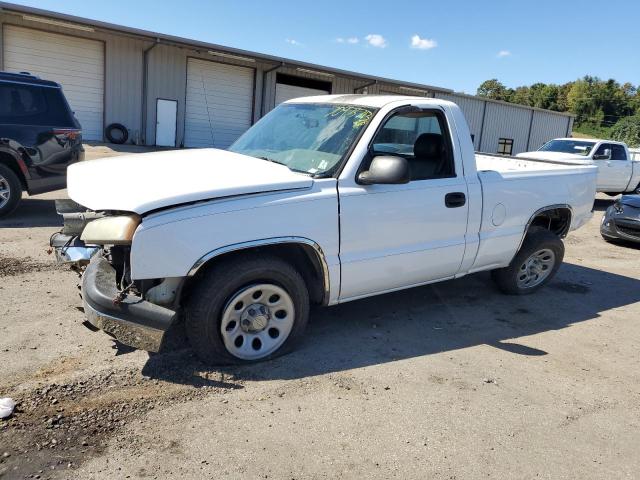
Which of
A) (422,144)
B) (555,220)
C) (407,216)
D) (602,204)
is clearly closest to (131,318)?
(407,216)

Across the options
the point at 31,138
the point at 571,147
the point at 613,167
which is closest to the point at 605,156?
the point at 613,167

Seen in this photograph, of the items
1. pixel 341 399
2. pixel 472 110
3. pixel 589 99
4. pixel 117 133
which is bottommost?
pixel 341 399

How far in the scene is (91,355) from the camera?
3852 mm

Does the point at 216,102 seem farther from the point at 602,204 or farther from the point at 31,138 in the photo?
the point at 31,138

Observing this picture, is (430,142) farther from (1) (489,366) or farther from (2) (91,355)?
(2) (91,355)

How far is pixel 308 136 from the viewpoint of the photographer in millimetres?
4402

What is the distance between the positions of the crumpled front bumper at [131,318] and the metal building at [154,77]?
16413 mm

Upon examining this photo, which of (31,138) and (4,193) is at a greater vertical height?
(31,138)

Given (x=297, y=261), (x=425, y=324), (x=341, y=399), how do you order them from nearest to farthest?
(x=341, y=399), (x=297, y=261), (x=425, y=324)

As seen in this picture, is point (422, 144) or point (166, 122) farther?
point (166, 122)

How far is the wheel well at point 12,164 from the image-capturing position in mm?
7703

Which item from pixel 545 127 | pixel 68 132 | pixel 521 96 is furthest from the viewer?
pixel 521 96

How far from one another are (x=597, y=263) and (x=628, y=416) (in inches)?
199

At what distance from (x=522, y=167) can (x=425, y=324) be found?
2275 mm
